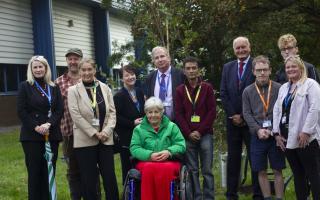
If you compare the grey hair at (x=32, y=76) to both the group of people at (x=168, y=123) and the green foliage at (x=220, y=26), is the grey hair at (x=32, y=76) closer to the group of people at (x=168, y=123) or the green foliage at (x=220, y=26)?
the group of people at (x=168, y=123)

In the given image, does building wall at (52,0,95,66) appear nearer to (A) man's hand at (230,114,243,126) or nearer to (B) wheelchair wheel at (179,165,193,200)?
(A) man's hand at (230,114,243,126)

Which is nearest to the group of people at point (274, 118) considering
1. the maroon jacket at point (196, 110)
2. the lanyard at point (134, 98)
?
the maroon jacket at point (196, 110)

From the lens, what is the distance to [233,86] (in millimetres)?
6633

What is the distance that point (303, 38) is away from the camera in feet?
54.9

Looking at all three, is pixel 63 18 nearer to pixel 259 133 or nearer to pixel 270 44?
pixel 270 44

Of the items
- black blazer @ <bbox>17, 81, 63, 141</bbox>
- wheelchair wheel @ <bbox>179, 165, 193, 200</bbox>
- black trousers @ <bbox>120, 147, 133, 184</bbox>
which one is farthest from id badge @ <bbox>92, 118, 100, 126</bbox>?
wheelchair wheel @ <bbox>179, 165, 193, 200</bbox>

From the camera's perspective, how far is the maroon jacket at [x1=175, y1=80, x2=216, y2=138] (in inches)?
253

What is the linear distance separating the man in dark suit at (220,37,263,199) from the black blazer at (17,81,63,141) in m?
2.20

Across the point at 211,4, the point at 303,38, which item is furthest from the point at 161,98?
the point at 303,38

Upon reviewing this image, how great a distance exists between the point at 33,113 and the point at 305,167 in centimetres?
320

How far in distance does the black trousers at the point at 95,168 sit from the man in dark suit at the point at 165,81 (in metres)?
0.99

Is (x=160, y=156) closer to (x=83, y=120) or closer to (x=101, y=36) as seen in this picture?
(x=83, y=120)

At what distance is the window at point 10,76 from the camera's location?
63.5 ft

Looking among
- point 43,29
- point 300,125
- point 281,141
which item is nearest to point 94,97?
point 281,141
